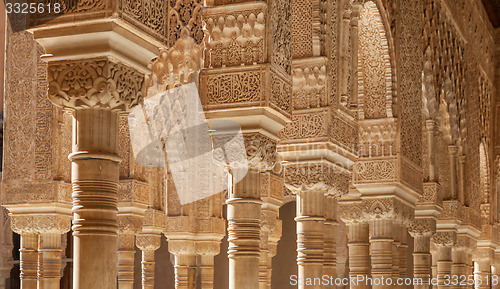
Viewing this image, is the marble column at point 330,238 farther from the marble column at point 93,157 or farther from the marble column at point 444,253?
the marble column at point 444,253

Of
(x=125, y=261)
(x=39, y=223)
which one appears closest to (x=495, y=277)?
(x=125, y=261)

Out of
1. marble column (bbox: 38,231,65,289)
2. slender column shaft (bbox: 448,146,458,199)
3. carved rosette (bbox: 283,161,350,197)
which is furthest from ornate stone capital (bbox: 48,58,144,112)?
slender column shaft (bbox: 448,146,458,199)

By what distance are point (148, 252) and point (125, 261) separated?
62.3 inches

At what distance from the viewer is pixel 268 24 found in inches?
236

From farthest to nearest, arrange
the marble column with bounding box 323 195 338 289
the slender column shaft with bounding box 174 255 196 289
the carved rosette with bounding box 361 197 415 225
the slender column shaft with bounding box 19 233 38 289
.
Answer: the slender column shaft with bounding box 174 255 196 289 → the carved rosette with bounding box 361 197 415 225 → the slender column shaft with bounding box 19 233 38 289 → the marble column with bounding box 323 195 338 289

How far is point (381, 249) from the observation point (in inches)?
367

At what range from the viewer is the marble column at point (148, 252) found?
10.8 metres

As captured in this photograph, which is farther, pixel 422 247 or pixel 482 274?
pixel 482 274

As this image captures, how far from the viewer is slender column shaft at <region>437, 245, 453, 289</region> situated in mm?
12719

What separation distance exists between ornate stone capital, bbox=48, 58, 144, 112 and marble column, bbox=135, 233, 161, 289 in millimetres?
6634

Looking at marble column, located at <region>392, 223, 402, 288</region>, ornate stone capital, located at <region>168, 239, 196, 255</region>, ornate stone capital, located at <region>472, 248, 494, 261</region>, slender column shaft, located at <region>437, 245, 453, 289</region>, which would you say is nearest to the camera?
marble column, located at <region>392, 223, 402, 288</region>

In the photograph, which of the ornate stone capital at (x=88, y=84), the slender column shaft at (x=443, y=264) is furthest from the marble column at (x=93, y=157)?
the slender column shaft at (x=443, y=264)

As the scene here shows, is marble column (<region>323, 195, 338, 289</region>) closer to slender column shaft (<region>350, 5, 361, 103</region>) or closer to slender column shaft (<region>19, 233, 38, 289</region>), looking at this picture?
slender column shaft (<region>350, 5, 361, 103</region>)

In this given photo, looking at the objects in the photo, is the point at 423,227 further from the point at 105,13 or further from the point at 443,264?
the point at 105,13
